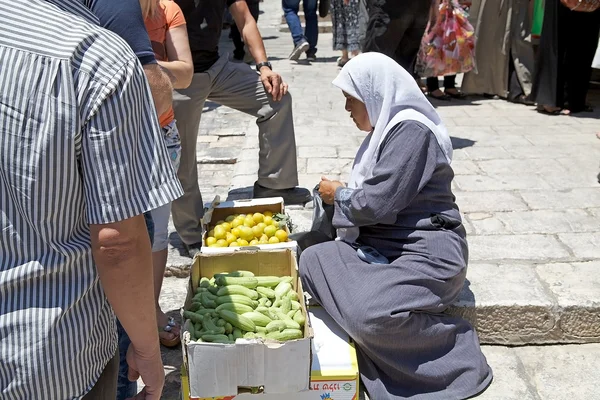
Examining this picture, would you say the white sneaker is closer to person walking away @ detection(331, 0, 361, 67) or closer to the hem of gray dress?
person walking away @ detection(331, 0, 361, 67)

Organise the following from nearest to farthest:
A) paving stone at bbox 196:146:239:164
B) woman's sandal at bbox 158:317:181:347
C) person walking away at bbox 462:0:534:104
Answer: woman's sandal at bbox 158:317:181:347
paving stone at bbox 196:146:239:164
person walking away at bbox 462:0:534:104

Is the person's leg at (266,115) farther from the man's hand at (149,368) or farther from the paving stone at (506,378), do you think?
the man's hand at (149,368)

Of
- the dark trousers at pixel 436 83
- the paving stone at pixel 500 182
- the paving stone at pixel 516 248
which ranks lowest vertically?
the dark trousers at pixel 436 83

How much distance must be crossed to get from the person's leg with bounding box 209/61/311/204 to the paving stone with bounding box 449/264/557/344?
5.07ft

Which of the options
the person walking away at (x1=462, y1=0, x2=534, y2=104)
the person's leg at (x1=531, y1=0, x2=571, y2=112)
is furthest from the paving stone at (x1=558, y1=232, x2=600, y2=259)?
the person walking away at (x1=462, y1=0, x2=534, y2=104)

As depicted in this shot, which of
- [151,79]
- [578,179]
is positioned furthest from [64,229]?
[578,179]

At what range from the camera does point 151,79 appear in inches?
84.0

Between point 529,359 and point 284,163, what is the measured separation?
200 centimetres

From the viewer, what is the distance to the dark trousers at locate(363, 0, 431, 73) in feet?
19.6

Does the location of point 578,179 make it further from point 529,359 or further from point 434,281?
point 434,281

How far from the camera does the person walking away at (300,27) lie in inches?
448

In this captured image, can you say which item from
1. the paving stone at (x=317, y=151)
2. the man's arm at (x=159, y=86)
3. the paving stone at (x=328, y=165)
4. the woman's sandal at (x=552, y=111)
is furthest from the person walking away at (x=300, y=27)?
the man's arm at (x=159, y=86)

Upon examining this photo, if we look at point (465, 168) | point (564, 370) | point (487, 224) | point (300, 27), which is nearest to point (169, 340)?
point (564, 370)

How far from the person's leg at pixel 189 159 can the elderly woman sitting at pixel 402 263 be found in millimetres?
1107
